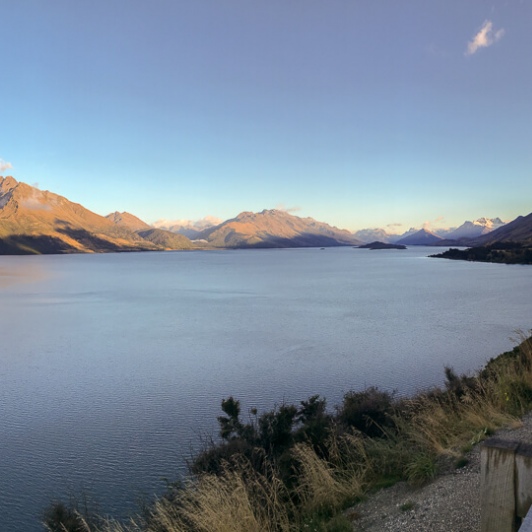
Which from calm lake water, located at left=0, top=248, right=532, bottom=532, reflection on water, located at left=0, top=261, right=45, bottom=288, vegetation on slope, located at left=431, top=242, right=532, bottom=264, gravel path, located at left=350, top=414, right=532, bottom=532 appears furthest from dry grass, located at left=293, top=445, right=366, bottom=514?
vegetation on slope, located at left=431, top=242, right=532, bottom=264

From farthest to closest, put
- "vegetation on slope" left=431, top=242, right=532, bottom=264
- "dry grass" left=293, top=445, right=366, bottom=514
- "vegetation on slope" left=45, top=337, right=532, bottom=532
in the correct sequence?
1. "vegetation on slope" left=431, top=242, right=532, bottom=264
2. "dry grass" left=293, top=445, right=366, bottom=514
3. "vegetation on slope" left=45, top=337, right=532, bottom=532

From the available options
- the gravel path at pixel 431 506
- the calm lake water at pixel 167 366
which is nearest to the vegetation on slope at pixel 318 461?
the gravel path at pixel 431 506

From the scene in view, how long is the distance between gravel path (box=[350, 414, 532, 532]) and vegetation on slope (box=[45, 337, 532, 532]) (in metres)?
0.24

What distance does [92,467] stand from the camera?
13.0m

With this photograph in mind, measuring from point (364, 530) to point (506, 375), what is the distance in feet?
20.3

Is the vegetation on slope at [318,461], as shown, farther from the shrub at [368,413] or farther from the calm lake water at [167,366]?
the calm lake water at [167,366]

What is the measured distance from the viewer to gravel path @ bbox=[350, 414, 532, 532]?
534 centimetres

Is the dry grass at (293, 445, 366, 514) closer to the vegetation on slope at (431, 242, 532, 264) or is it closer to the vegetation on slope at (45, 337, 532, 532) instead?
the vegetation on slope at (45, 337, 532, 532)

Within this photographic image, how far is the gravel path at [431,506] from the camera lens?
534cm

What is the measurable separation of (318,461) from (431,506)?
2.72m

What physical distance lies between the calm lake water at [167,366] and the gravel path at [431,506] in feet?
22.4

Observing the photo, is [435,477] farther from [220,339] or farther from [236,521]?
[220,339]

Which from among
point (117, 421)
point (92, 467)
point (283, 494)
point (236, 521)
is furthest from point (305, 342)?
point (236, 521)

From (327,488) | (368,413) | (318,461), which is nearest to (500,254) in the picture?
(368,413)
